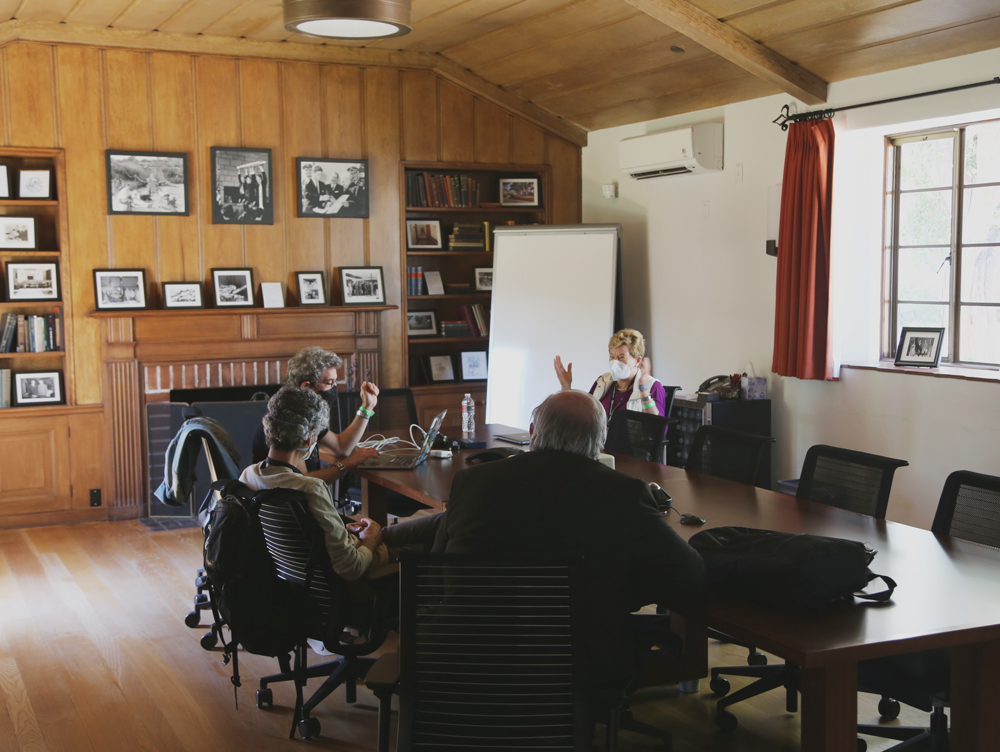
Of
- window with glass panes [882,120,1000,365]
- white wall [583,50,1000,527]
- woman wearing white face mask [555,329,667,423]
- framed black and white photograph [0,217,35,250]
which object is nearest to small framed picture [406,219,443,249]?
white wall [583,50,1000,527]

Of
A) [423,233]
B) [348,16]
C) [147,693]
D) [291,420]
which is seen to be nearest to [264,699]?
[147,693]

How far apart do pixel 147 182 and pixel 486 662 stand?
5.28 metres

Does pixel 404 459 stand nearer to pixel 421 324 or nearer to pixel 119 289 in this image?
pixel 119 289

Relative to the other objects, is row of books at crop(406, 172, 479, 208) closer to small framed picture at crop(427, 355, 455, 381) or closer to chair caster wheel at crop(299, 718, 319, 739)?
small framed picture at crop(427, 355, 455, 381)

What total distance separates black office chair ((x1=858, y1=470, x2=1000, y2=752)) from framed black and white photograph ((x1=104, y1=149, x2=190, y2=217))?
17.5 feet

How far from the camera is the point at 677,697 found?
144 inches

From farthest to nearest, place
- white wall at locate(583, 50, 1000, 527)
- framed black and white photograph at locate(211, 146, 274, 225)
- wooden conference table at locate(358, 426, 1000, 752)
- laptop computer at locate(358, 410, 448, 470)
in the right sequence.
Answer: framed black and white photograph at locate(211, 146, 274, 225) < white wall at locate(583, 50, 1000, 527) < laptop computer at locate(358, 410, 448, 470) < wooden conference table at locate(358, 426, 1000, 752)

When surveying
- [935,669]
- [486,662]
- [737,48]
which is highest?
[737,48]

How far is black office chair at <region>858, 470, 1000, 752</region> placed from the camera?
8.87 ft

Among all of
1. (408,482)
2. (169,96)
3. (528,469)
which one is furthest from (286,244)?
(528,469)

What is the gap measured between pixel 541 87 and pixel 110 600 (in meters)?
4.69

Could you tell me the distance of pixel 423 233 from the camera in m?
Answer: 7.68

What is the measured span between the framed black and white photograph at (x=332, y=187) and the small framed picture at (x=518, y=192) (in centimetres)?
118

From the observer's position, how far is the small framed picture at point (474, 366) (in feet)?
25.7
